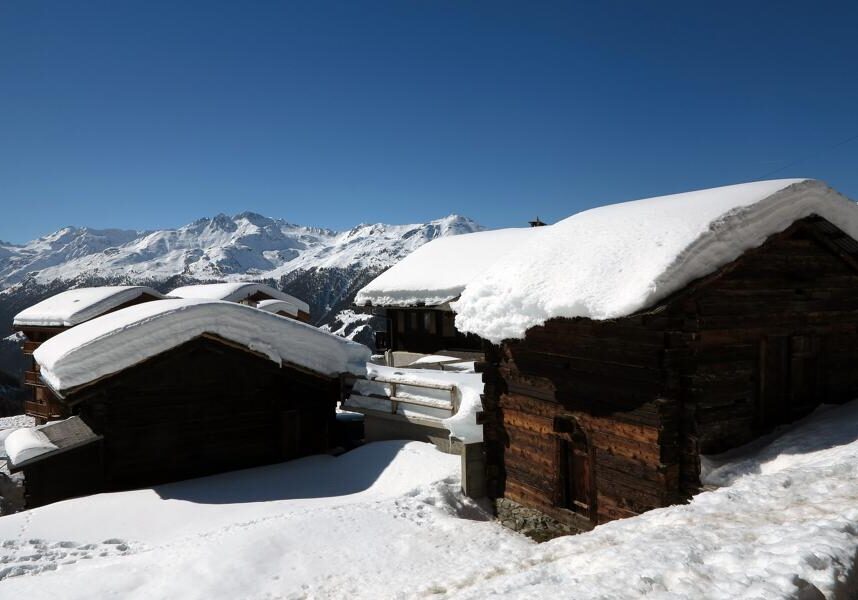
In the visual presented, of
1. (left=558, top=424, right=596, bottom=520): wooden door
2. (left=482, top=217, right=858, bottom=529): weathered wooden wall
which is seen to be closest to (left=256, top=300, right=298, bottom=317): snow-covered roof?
(left=482, top=217, right=858, bottom=529): weathered wooden wall

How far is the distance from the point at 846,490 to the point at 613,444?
328cm

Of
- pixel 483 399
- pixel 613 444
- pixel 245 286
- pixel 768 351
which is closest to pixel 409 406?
pixel 483 399

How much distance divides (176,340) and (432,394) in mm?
6326

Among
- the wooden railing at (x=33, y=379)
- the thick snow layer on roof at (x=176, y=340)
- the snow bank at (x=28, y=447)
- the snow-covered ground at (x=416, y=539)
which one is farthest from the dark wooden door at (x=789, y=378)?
the wooden railing at (x=33, y=379)

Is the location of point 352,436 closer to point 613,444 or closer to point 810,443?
point 613,444

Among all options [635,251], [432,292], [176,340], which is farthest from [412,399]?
[635,251]

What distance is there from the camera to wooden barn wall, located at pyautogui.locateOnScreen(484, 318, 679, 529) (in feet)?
25.7

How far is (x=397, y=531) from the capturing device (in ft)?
31.2

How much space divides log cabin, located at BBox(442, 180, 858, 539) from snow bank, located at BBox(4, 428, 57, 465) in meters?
9.32

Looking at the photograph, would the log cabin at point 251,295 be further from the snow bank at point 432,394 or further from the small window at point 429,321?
the snow bank at point 432,394

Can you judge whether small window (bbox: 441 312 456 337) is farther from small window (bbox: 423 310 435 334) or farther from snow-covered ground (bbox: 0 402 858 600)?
snow-covered ground (bbox: 0 402 858 600)

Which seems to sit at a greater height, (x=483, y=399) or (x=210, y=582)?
(x=483, y=399)

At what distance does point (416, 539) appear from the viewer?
915cm

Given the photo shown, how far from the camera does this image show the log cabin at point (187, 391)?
12.7 m
